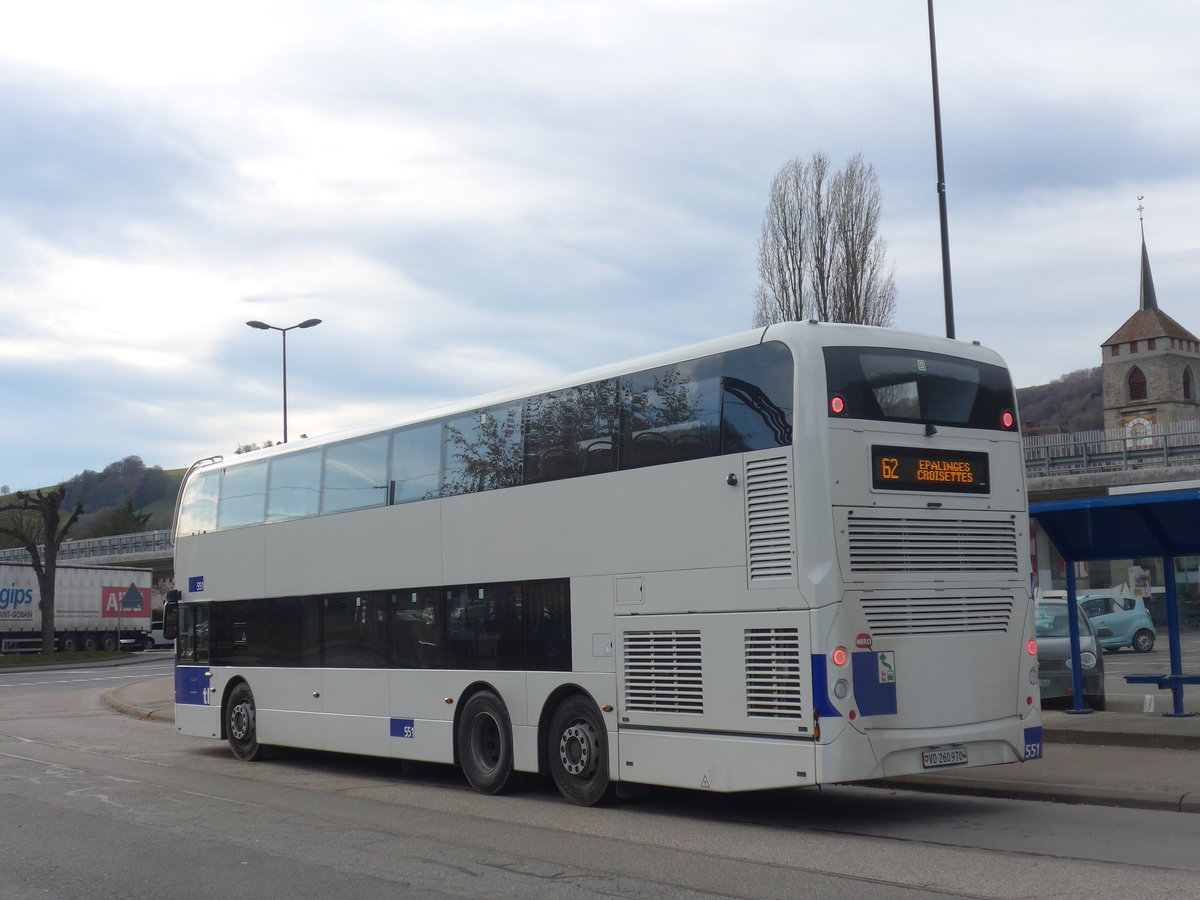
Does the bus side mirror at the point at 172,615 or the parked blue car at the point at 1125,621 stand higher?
the bus side mirror at the point at 172,615

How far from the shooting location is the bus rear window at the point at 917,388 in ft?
33.2

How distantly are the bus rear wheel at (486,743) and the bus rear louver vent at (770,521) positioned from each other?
3883mm

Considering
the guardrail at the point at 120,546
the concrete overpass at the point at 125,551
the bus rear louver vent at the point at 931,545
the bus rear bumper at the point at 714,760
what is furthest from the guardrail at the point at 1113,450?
the guardrail at the point at 120,546

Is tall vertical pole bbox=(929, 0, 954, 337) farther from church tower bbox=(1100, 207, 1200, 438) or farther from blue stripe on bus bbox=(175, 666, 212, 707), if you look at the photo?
church tower bbox=(1100, 207, 1200, 438)

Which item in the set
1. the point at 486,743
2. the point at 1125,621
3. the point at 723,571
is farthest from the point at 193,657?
the point at 1125,621

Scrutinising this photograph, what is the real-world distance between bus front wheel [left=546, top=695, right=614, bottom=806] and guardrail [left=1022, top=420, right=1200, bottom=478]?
3570 cm

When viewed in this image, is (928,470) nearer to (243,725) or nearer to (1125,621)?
(243,725)

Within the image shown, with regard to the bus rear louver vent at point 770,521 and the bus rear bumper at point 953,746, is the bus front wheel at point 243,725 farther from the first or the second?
the bus rear bumper at point 953,746

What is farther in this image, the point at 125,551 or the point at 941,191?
the point at 125,551

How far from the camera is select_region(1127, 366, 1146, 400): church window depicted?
121188 mm

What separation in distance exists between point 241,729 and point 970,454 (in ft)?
36.9

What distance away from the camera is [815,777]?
9.51 metres

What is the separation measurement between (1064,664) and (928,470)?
27.2 feet

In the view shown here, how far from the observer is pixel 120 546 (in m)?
82.5
